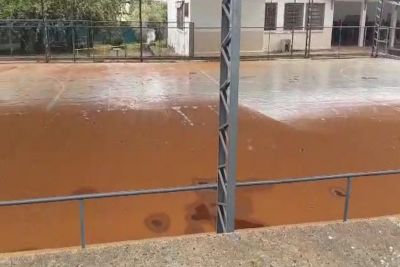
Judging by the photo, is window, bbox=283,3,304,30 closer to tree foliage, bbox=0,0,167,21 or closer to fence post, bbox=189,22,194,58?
fence post, bbox=189,22,194,58

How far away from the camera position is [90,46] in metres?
22.6

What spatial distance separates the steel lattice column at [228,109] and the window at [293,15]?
20.4 m

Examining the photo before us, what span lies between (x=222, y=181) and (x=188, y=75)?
12.0 meters

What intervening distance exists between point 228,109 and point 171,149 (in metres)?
4.32

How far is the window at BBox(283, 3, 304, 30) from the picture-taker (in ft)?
81.7

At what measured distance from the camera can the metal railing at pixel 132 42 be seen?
20656 mm

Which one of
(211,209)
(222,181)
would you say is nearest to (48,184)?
(211,209)

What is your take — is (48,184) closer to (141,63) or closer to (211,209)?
(211,209)

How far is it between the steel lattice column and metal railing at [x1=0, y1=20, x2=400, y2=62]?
14838mm

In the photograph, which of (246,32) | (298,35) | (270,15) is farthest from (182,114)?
(298,35)

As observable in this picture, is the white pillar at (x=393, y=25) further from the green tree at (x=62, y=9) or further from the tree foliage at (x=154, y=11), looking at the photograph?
the green tree at (x=62, y=9)

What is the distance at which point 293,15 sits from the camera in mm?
25109

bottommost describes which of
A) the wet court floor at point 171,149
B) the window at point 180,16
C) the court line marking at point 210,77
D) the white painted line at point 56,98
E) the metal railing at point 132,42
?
the wet court floor at point 171,149

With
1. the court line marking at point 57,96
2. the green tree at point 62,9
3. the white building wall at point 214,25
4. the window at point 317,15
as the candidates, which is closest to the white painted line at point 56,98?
the court line marking at point 57,96
